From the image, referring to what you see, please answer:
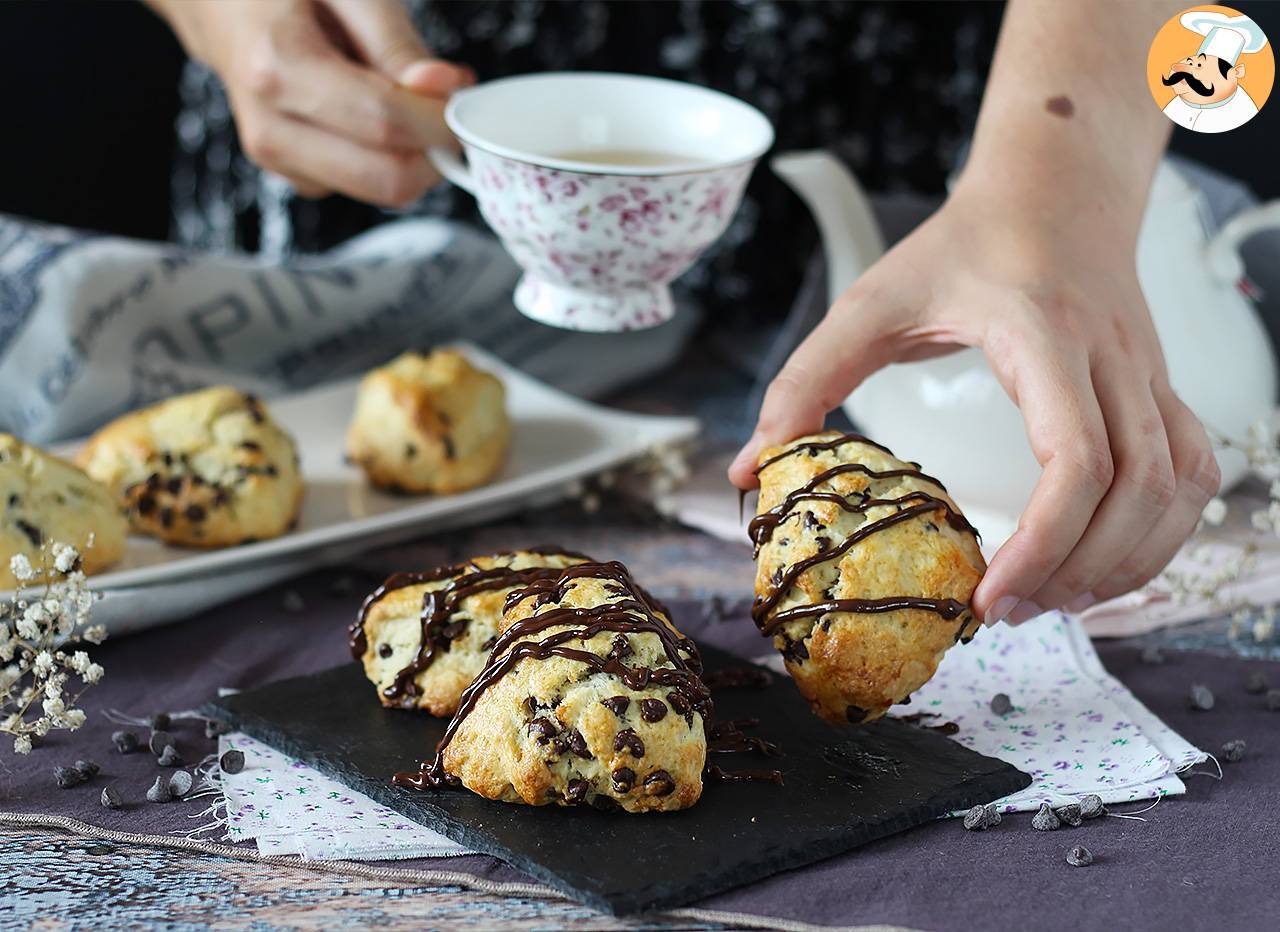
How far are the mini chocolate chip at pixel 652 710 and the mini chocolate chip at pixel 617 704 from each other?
2 centimetres

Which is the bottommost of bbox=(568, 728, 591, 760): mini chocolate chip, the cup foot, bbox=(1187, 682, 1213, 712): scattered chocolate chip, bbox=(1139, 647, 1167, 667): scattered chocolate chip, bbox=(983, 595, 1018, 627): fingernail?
bbox=(1139, 647, 1167, 667): scattered chocolate chip

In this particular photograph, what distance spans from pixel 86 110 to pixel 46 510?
1944 mm

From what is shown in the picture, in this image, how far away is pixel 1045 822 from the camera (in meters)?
1.47

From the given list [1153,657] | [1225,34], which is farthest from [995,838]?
[1225,34]

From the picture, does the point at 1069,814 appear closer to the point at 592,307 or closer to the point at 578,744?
the point at 578,744

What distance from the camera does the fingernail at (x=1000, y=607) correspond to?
152 cm

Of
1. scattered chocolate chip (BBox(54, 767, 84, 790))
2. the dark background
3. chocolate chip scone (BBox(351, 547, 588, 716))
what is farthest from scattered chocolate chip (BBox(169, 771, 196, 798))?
the dark background

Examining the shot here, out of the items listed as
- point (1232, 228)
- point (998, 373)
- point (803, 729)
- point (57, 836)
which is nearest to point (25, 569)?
point (57, 836)

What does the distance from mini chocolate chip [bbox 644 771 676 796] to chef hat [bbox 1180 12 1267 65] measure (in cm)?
103

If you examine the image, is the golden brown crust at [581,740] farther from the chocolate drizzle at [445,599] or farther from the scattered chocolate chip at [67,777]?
the scattered chocolate chip at [67,777]

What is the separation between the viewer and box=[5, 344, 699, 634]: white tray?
196 centimetres

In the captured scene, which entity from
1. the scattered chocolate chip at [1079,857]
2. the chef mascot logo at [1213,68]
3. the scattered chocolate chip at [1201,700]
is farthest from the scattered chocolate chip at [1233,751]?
the chef mascot logo at [1213,68]

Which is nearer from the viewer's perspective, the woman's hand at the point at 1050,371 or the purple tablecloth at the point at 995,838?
the purple tablecloth at the point at 995,838

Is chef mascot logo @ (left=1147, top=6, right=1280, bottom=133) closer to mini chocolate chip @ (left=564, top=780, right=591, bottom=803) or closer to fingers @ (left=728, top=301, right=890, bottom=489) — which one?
fingers @ (left=728, top=301, right=890, bottom=489)
